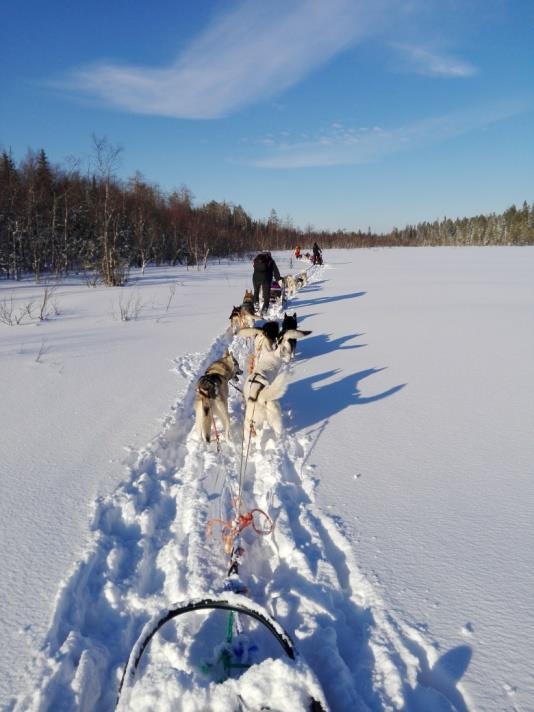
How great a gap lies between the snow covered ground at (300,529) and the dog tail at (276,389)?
1.59 feet

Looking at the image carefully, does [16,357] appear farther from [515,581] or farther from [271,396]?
[515,581]

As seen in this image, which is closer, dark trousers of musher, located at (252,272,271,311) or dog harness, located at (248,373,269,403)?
dog harness, located at (248,373,269,403)

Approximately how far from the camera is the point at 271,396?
3.59 metres

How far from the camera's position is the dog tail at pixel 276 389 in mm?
3465

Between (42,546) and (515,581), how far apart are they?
2.57 meters

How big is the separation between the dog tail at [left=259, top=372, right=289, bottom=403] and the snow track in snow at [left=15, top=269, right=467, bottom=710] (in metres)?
0.56

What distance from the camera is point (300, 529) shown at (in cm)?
261

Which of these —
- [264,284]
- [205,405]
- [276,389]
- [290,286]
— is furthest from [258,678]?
[290,286]

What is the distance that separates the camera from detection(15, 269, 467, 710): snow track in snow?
1.62 metres

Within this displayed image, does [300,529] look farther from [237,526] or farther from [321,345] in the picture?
[321,345]

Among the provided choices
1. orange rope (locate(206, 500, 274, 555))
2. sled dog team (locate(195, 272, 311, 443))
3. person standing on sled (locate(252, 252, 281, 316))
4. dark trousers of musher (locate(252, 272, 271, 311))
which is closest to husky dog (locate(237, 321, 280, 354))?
sled dog team (locate(195, 272, 311, 443))

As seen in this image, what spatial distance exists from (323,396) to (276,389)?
1.75 metres

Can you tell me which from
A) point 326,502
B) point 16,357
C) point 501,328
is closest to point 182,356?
point 16,357

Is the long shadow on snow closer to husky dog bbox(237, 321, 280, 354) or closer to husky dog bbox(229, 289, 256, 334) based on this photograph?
husky dog bbox(229, 289, 256, 334)
